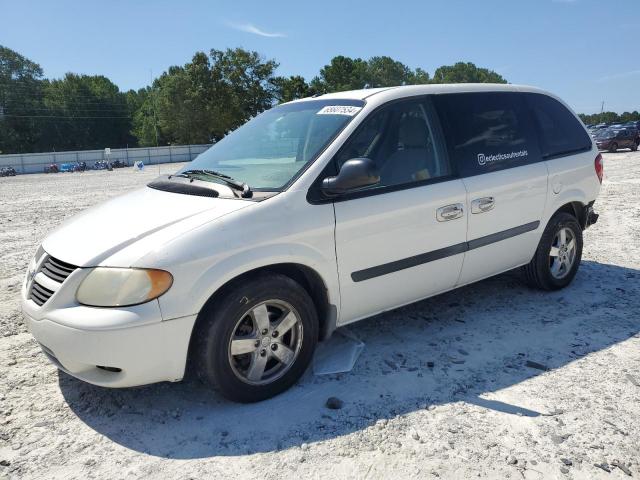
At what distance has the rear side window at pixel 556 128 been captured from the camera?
4.57 m

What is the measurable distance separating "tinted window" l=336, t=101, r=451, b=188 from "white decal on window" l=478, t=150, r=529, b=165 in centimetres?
37

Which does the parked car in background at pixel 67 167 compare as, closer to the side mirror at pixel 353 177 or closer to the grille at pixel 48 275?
the grille at pixel 48 275

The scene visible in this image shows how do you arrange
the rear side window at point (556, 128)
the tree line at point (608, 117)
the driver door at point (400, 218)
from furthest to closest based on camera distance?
the tree line at point (608, 117) → the rear side window at point (556, 128) → the driver door at point (400, 218)

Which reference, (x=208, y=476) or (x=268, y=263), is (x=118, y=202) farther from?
(x=208, y=476)

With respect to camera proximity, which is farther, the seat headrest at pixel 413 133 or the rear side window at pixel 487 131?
the rear side window at pixel 487 131

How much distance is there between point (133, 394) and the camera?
3244 millimetres

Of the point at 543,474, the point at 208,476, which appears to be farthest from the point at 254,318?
the point at 543,474

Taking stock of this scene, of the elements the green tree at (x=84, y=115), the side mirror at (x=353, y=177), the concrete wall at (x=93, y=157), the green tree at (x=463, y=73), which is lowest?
the side mirror at (x=353, y=177)

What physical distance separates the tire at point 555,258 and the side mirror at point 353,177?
2.28m

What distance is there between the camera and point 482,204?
3900 mm

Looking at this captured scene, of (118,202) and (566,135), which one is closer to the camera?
(118,202)

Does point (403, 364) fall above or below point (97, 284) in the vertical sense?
below

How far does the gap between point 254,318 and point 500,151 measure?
8.12ft

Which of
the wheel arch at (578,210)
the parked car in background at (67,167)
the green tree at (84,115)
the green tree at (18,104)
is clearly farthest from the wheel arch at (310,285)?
the green tree at (84,115)
